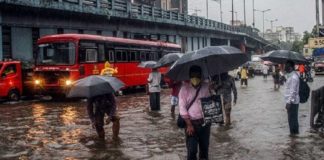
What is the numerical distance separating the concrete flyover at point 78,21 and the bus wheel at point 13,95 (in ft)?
7.05

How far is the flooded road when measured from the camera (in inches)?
364

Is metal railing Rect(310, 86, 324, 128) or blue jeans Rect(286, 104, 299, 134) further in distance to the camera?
metal railing Rect(310, 86, 324, 128)

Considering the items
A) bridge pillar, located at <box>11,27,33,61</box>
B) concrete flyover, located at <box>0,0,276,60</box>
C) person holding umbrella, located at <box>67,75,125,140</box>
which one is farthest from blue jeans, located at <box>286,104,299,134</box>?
bridge pillar, located at <box>11,27,33,61</box>

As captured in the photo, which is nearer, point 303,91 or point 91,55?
point 303,91

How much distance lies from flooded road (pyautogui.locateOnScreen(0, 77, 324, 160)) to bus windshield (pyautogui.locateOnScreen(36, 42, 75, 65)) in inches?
235

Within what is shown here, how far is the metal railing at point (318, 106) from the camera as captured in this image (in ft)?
38.0

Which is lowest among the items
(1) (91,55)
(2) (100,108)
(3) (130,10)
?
(2) (100,108)

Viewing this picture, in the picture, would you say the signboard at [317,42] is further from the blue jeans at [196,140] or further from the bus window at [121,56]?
the blue jeans at [196,140]

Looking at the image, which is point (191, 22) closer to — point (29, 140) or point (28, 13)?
point (28, 13)

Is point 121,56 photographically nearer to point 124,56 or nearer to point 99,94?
point 124,56

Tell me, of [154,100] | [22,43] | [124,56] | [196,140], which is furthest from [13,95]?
[196,140]

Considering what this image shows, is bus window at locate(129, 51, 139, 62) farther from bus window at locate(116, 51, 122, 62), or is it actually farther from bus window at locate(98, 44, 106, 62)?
bus window at locate(98, 44, 106, 62)

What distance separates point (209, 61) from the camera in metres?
7.86

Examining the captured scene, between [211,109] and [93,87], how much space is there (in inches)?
141
